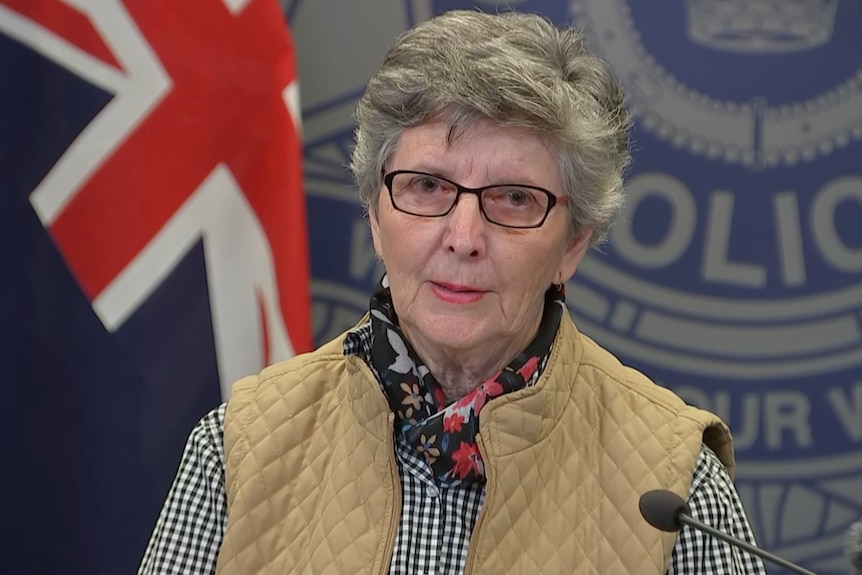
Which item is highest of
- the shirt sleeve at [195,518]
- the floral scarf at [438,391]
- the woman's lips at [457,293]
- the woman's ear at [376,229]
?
the woman's ear at [376,229]

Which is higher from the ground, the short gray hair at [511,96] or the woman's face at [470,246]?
the short gray hair at [511,96]

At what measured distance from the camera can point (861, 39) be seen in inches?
90.8

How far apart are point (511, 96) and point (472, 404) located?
1.11 feet

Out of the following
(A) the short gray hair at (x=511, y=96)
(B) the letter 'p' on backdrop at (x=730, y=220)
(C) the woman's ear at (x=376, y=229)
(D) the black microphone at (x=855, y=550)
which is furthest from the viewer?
(B) the letter 'p' on backdrop at (x=730, y=220)

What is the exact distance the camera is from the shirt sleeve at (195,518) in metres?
1.28

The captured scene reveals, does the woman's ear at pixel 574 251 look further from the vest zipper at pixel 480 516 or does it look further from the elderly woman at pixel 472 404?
the vest zipper at pixel 480 516

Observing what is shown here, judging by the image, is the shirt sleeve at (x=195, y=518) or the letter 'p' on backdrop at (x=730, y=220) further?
the letter 'p' on backdrop at (x=730, y=220)

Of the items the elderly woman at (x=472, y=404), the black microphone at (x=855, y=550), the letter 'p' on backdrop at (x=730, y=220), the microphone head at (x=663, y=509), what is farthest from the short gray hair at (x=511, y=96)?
the letter 'p' on backdrop at (x=730, y=220)

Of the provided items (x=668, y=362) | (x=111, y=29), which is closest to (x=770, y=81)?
(x=668, y=362)

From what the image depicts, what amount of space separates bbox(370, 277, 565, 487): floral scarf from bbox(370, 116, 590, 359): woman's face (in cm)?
5

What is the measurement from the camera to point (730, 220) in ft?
7.63

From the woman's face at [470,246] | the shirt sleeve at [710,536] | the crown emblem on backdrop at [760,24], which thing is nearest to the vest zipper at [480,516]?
the woman's face at [470,246]

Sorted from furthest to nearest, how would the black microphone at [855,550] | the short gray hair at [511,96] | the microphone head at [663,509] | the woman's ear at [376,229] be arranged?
the woman's ear at [376,229] < the short gray hair at [511,96] < the microphone head at [663,509] < the black microphone at [855,550]

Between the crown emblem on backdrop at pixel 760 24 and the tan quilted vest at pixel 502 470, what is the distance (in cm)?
119
